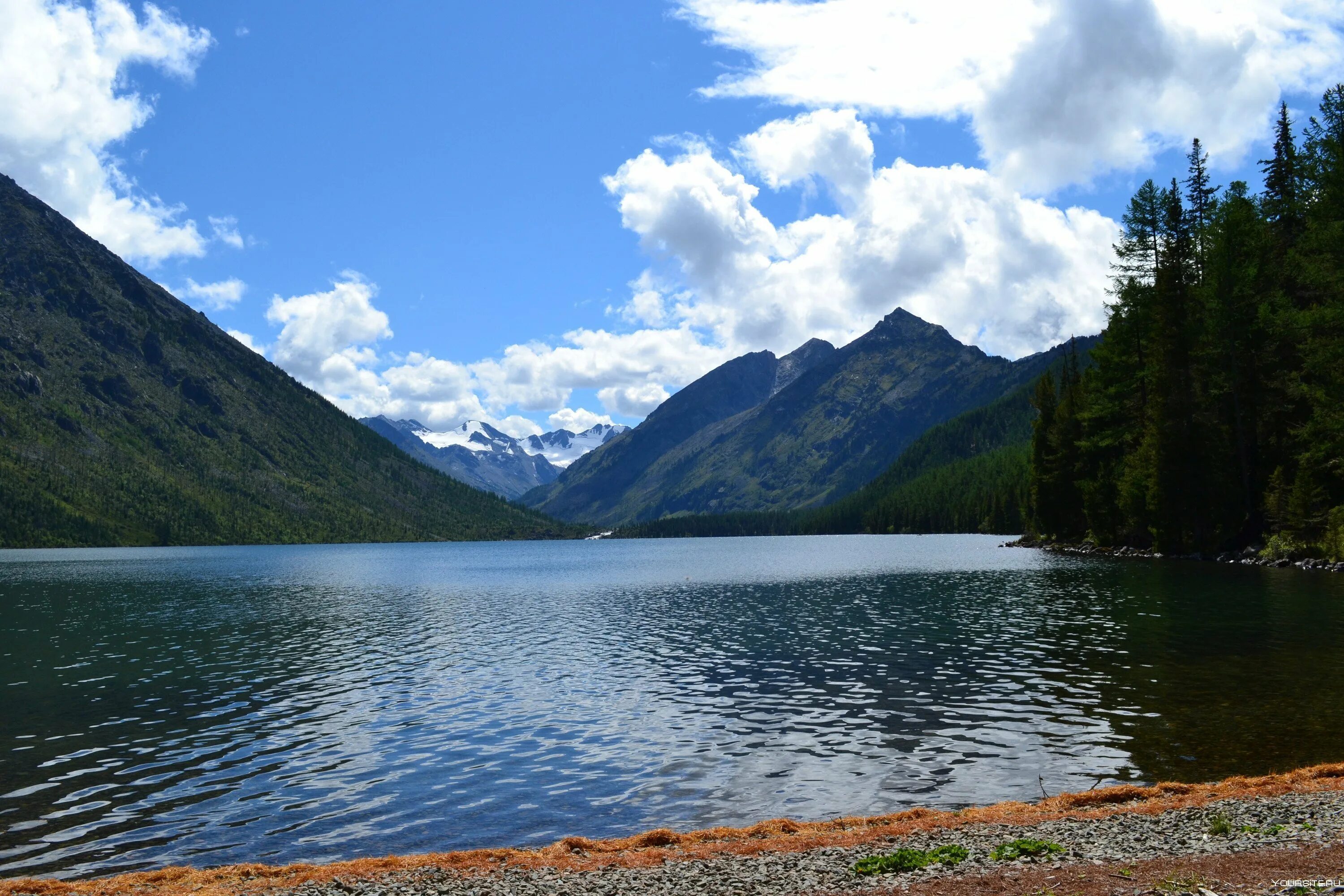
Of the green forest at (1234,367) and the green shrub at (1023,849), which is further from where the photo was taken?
the green forest at (1234,367)

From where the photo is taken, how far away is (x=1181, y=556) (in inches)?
3745

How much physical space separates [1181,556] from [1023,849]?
93.6m

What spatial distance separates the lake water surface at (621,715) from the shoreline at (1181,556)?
3991 mm

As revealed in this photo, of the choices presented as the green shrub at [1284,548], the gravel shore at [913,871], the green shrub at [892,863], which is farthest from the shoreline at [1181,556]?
the green shrub at [892,863]

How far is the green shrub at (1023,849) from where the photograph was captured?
53.1ft

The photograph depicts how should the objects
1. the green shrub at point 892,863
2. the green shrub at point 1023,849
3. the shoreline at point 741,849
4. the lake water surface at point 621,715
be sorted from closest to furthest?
the green shrub at point 892,863, the green shrub at point 1023,849, the shoreline at point 741,849, the lake water surface at point 621,715

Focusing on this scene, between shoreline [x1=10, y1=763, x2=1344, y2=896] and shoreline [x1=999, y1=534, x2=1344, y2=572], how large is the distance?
65.1m

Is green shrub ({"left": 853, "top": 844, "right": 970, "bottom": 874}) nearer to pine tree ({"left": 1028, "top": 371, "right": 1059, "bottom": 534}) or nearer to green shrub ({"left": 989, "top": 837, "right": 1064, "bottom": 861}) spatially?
green shrub ({"left": 989, "top": 837, "right": 1064, "bottom": 861})

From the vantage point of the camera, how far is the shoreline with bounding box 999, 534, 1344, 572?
73875 millimetres

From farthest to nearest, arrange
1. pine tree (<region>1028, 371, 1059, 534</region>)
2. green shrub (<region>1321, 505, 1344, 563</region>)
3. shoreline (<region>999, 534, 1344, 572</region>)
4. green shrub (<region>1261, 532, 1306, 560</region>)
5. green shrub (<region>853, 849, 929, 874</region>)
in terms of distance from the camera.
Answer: pine tree (<region>1028, 371, 1059, 534</region>) → green shrub (<region>1261, 532, 1306, 560</region>) → shoreline (<region>999, 534, 1344, 572</region>) → green shrub (<region>1321, 505, 1344, 563</region>) → green shrub (<region>853, 849, 929, 874</region>)

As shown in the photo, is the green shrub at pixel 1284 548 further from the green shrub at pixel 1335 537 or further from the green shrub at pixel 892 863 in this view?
the green shrub at pixel 892 863

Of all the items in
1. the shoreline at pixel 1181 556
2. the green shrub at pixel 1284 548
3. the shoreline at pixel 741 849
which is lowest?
the shoreline at pixel 741 849

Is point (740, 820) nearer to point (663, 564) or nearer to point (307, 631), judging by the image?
point (307, 631)

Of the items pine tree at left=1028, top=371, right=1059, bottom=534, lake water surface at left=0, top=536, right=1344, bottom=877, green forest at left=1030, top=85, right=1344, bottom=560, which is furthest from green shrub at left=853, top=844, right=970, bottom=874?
pine tree at left=1028, top=371, right=1059, bottom=534
